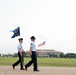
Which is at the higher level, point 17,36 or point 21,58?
point 17,36

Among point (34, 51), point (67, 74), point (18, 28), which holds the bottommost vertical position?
point (67, 74)

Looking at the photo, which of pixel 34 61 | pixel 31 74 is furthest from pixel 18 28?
pixel 31 74

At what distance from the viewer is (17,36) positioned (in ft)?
63.7

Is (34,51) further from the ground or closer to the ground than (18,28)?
closer to the ground

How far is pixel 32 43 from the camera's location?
56.0 ft

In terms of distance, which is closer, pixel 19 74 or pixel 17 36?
pixel 19 74

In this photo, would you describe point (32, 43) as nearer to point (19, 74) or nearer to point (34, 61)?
point (34, 61)

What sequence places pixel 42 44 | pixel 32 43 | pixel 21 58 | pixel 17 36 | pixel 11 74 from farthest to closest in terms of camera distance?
pixel 42 44 < pixel 17 36 < pixel 21 58 < pixel 32 43 < pixel 11 74

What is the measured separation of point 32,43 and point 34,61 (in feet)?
3.14

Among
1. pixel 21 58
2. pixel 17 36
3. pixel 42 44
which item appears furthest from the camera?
pixel 42 44

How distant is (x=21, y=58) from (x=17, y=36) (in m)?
1.73

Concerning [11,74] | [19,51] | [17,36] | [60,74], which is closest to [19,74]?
[11,74]

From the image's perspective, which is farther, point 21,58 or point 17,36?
point 17,36

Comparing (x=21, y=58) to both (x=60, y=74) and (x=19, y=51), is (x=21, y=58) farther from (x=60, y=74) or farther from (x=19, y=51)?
(x=60, y=74)
